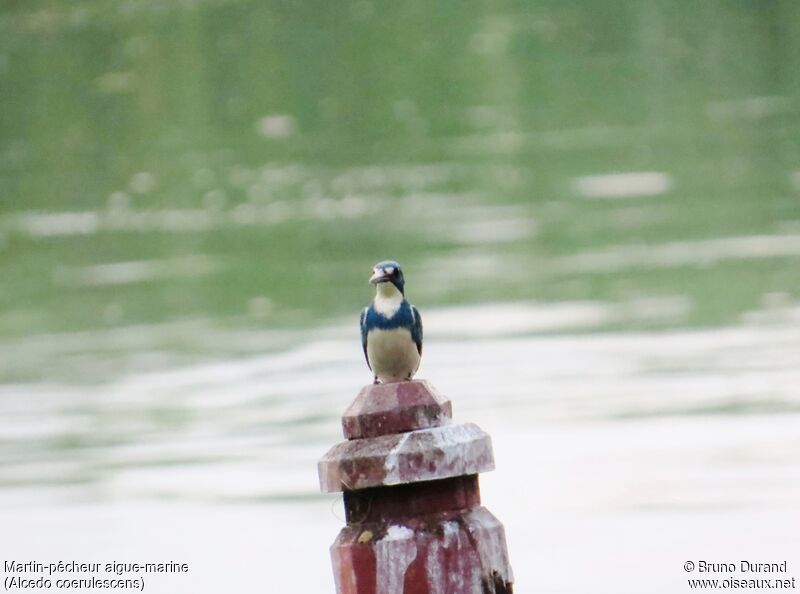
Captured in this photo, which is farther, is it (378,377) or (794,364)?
(794,364)

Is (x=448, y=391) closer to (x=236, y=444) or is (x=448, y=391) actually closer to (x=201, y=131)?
(x=236, y=444)

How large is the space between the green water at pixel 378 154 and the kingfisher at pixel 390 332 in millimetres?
7184

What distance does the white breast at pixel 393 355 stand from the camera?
179 inches

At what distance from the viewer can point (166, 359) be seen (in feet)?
41.2

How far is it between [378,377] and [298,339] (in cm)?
772

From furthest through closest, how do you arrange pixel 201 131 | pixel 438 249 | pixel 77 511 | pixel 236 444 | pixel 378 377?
pixel 201 131 < pixel 438 249 < pixel 236 444 < pixel 77 511 < pixel 378 377

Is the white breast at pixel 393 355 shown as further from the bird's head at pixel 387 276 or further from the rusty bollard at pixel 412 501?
the rusty bollard at pixel 412 501

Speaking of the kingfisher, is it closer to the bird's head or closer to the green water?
the bird's head

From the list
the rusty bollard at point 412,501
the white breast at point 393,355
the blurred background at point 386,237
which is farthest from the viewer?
the blurred background at point 386,237

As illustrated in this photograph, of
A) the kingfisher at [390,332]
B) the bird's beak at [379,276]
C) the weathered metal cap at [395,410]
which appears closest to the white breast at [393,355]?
the kingfisher at [390,332]

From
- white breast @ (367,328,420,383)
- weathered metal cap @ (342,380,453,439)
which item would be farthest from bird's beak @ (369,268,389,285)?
weathered metal cap @ (342,380,453,439)

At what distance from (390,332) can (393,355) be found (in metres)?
0.06

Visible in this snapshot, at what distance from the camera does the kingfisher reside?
14.9 feet

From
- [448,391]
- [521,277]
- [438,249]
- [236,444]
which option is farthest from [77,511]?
[438,249]
